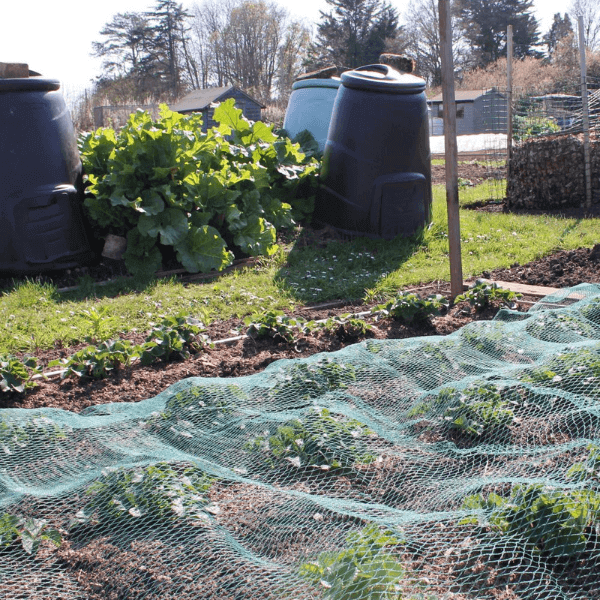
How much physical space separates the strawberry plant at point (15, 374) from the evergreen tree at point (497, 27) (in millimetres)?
48797

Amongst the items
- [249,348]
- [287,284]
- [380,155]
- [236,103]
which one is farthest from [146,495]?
[236,103]

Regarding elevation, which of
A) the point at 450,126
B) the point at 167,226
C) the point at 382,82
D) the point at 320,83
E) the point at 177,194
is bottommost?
the point at 167,226

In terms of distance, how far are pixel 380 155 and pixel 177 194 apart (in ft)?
7.36

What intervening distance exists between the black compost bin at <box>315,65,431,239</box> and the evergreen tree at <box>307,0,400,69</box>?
3913 centimetres

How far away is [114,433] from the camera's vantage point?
9.16ft

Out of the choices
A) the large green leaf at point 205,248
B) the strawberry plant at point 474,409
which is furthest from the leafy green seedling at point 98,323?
the strawberry plant at point 474,409

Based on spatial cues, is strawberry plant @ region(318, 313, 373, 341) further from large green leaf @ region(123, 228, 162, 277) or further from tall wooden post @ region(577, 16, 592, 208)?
tall wooden post @ region(577, 16, 592, 208)

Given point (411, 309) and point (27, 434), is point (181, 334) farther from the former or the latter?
point (411, 309)

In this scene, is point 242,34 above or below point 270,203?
above

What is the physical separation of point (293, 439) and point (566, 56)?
4703 cm

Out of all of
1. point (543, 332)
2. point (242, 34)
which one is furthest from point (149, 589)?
point (242, 34)

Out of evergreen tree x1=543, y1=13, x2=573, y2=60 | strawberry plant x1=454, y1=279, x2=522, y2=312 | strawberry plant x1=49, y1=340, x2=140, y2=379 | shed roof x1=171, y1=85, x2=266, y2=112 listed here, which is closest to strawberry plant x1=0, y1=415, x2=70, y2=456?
strawberry plant x1=49, y1=340, x2=140, y2=379

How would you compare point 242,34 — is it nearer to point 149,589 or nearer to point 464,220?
point 464,220

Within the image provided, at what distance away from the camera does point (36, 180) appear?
6.05 m
